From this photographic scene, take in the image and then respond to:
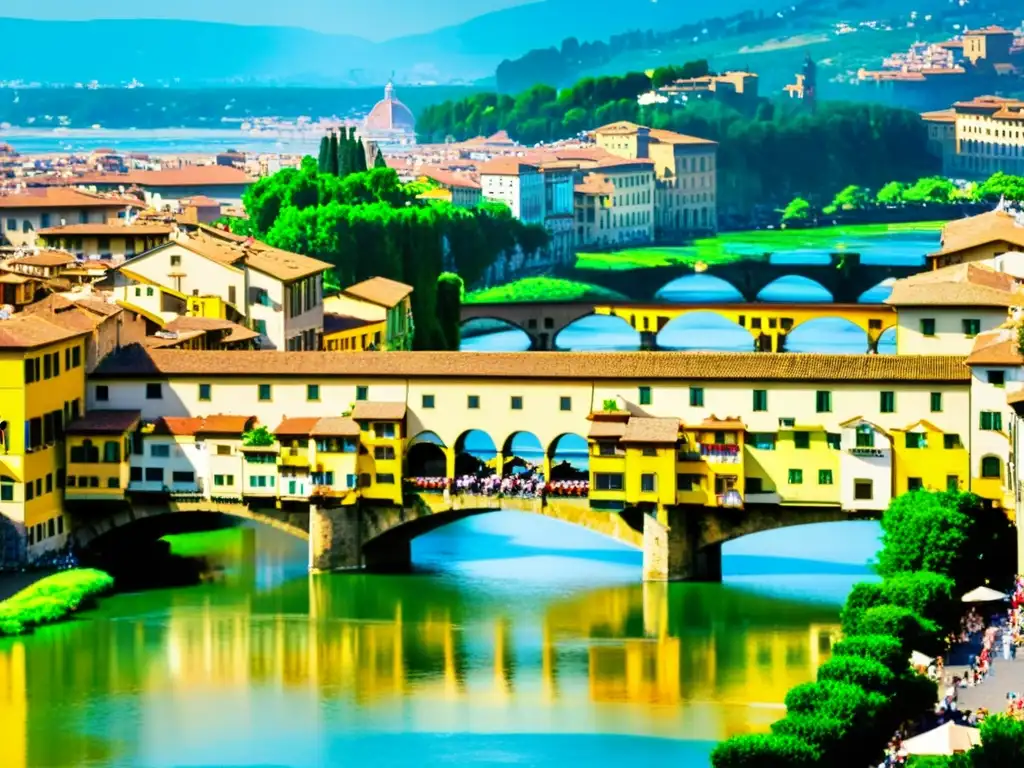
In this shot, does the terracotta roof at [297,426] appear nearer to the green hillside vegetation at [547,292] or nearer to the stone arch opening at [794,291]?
the green hillside vegetation at [547,292]

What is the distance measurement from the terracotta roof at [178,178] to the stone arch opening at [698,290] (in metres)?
14.2

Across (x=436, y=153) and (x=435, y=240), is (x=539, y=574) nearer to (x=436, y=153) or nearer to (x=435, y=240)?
(x=435, y=240)

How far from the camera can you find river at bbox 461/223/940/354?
84.3 meters

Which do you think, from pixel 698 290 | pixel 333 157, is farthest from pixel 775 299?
pixel 333 157

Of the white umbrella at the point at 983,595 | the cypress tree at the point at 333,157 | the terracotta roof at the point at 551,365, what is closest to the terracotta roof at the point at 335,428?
the terracotta roof at the point at 551,365

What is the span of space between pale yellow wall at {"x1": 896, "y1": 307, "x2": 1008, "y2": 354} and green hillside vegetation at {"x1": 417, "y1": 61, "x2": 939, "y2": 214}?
109146mm

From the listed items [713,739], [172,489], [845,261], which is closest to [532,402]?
[172,489]

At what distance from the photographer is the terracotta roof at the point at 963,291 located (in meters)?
49.3

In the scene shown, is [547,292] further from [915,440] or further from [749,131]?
[749,131]

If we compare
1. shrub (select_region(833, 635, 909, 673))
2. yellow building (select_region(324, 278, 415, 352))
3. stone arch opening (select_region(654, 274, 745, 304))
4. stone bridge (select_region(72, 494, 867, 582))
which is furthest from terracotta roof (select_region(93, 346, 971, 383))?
stone arch opening (select_region(654, 274, 745, 304))

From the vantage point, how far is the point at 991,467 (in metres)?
43.9

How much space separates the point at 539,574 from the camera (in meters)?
46.1

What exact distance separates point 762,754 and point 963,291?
62.9ft

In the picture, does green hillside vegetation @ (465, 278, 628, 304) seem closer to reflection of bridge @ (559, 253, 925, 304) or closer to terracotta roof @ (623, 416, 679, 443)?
reflection of bridge @ (559, 253, 925, 304)
